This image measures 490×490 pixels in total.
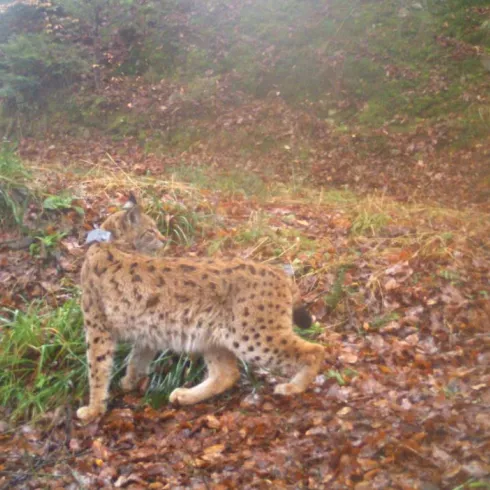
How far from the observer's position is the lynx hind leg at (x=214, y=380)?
18.5ft

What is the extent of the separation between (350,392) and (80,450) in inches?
86.8

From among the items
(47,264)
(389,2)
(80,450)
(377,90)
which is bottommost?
(80,450)

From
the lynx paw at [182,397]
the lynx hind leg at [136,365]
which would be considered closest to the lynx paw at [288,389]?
the lynx paw at [182,397]

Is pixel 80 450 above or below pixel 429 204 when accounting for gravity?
below

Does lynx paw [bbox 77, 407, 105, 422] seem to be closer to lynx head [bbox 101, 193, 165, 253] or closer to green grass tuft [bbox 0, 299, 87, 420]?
green grass tuft [bbox 0, 299, 87, 420]

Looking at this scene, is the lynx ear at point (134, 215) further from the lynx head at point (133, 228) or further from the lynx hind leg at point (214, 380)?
the lynx hind leg at point (214, 380)

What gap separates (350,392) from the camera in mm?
5379

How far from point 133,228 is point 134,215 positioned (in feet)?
0.42

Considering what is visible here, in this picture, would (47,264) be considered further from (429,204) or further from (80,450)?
(429,204)

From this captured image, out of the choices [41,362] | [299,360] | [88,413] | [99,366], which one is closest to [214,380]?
[299,360]

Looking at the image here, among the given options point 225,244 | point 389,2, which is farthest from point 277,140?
point 225,244

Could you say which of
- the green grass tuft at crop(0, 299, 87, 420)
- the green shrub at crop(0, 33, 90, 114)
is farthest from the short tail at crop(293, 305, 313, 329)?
the green shrub at crop(0, 33, 90, 114)

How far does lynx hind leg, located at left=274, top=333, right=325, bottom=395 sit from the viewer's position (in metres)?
5.28

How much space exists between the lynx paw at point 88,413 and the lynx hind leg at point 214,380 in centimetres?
63
